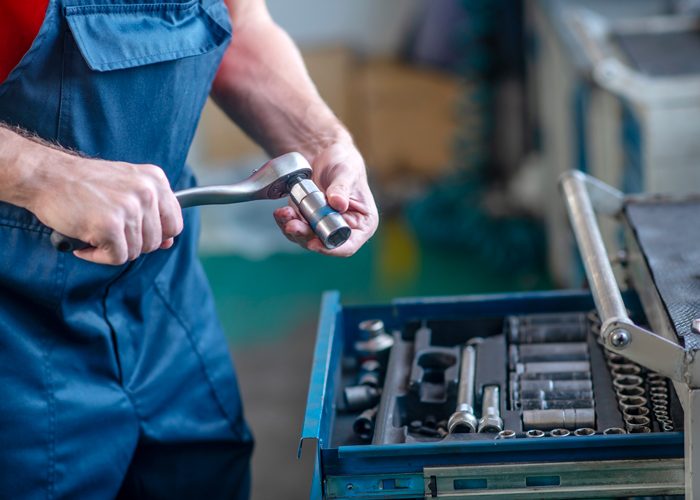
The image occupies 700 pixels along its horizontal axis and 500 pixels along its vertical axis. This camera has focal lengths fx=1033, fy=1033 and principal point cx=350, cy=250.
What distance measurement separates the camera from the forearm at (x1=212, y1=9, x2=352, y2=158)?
136 centimetres

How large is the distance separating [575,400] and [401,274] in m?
2.34

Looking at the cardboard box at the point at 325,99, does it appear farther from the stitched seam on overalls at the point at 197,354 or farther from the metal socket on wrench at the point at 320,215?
the metal socket on wrench at the point at 320,215

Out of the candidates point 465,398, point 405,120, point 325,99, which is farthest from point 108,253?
point 405,120

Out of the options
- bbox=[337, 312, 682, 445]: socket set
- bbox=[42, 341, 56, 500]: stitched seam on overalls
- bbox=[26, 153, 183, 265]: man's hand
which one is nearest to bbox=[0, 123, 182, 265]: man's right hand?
bbox=[26, 153, 183, 265]: man's hand

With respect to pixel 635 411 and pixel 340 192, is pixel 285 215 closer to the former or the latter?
pixel 340 192

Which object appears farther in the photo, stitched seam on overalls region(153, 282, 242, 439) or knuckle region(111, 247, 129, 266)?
stitched seam on overalls region(153, 282, 242, 439)

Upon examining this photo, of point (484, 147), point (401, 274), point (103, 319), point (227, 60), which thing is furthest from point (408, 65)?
point (103, 319)

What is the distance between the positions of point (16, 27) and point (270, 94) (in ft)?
1.27

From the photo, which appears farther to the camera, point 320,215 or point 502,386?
point 502,386

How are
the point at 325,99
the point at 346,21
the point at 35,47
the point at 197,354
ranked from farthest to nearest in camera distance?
the point at 346,21, the point at 325,99, the point at 197,354, the point at 35,47

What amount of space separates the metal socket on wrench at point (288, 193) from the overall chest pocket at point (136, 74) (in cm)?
14

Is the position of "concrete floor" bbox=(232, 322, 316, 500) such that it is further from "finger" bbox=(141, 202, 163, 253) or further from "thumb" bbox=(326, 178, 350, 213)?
"finger" bbox=(141, 202, 163, 253)

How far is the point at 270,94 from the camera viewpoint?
1395mm

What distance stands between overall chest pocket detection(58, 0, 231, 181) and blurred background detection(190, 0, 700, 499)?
103 cm
